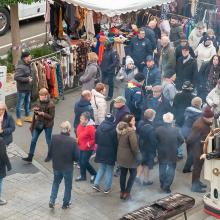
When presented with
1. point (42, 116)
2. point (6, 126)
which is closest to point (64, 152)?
point (6, 126)

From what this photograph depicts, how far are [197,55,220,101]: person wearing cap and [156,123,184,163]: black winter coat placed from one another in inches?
129

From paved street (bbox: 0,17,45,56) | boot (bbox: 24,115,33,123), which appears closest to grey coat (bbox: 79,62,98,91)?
boot (bbox: 24,115,33,123)

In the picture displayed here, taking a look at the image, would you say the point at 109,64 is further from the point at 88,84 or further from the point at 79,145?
the point at 79,145

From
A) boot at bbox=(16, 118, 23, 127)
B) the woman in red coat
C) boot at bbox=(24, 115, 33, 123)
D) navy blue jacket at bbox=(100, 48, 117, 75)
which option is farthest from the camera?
navy blue jacket at bbox=(100, 48, 117, 75)

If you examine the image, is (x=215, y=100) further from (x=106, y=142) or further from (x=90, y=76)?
(x=106, y=142)

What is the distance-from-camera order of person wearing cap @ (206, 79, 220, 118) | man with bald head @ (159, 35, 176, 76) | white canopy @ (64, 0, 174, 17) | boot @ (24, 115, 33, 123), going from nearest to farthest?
person wearing cap @ (206, 79, 220, 118) < boot @ (24, 115, 33, 123) < man with bald head @ (159, 35, 176, 76) < white canopy @ (64, 0, 174, 17)

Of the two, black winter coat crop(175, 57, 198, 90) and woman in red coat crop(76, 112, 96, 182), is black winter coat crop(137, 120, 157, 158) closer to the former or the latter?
woman in red coat crop(76, 112, 96, 182)

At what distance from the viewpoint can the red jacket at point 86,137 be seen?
10.9m

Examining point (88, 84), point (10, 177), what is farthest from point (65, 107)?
point (10, 177)

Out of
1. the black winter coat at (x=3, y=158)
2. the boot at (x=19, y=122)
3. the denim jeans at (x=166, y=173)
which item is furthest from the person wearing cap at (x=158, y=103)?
the black winter coat at (x=3, y=158)

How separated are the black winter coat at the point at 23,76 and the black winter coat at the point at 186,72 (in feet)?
11.4

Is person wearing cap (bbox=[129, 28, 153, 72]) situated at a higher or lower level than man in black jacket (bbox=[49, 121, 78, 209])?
higher

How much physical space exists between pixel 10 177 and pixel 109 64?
4.57 metres

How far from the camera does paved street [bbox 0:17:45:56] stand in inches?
731
